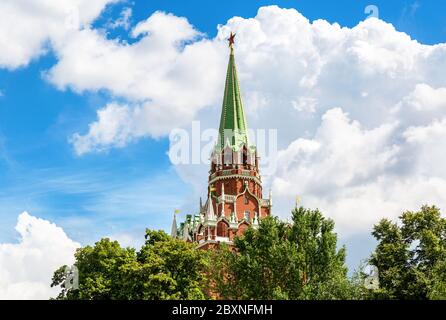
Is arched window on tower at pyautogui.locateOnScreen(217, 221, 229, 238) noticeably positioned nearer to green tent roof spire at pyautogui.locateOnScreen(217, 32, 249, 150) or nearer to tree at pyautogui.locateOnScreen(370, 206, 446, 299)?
green tent roof spire at pyautogui.locateOnScreen(217, 32, 249, 150)

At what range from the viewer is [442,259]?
49.6 metres

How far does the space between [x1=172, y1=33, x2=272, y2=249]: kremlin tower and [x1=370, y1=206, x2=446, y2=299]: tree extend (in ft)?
111

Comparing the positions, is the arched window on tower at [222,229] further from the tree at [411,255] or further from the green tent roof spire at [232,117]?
the tree at [411,255]

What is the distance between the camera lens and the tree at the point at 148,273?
50875 millimetres

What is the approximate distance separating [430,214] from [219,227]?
38486 millimetres

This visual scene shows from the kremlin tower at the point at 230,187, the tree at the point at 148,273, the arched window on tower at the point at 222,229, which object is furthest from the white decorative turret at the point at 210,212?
the tree at the point at 148,273

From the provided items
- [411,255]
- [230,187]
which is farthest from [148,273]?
[230,187]

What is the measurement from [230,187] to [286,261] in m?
47.8

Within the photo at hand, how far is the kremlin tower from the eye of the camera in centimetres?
8531

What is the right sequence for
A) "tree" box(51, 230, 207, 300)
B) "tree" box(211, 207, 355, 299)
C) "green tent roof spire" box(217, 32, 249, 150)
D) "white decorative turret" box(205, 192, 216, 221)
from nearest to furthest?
"tree" box(211, 207, 355, 299) < "tree" box(51, 230, 207, 300) < "white decorative turret" box(205, 192, 216, 221) < "green tent roof spire" box(217, 32, 249, 150)

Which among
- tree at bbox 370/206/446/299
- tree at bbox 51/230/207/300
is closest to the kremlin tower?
tree at bbox 51/230/207/300

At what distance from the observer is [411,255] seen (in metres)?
50.9
